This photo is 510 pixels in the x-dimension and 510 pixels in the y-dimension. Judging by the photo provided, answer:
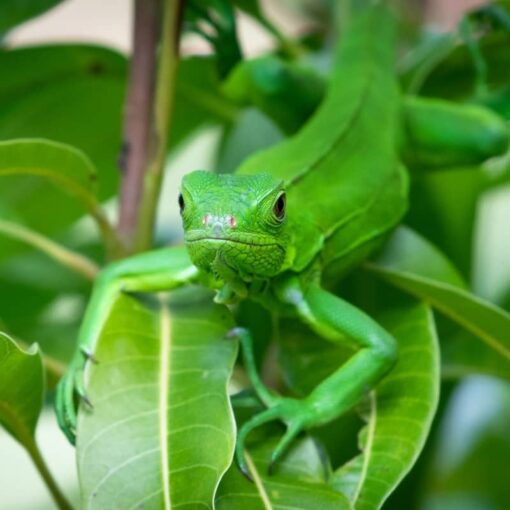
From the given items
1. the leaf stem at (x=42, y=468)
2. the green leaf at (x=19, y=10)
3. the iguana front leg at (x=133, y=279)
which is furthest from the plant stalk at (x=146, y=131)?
the leaf stem at (x=42, y=468)

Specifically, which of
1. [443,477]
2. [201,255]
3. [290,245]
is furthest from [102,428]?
[443,477]

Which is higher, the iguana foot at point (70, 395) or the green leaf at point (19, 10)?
the green leaf at point (19, 10)

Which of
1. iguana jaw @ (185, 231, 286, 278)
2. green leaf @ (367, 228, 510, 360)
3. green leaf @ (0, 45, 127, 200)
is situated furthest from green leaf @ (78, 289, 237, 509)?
green leaf @ (0, 45, 127, 200)

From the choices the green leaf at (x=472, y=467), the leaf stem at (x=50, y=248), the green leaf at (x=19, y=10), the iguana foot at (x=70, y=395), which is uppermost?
the green leaf at (x=19, y=10)

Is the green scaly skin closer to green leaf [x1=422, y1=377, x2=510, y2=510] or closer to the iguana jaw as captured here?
the iguana jaw

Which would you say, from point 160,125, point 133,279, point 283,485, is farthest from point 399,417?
point 160,125

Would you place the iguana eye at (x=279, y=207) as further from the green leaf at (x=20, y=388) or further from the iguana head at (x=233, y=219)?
the green leaf at (x=20, y=388)

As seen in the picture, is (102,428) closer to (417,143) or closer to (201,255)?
(201,255)

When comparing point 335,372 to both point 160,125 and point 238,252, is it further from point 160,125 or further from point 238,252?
point 160,125
